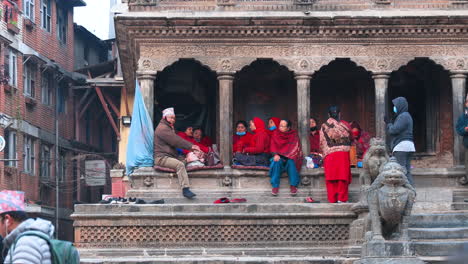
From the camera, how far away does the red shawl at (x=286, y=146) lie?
67.5 feet

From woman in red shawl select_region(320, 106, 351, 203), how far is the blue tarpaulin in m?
3.56

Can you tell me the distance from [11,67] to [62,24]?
5.93m

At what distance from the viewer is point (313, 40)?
2164 centimetres

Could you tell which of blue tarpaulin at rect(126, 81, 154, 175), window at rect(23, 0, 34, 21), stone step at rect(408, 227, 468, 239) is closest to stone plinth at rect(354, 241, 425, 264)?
stone step at rect(408, 227, 468, 239)

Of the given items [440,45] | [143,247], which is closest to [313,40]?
[440,45]

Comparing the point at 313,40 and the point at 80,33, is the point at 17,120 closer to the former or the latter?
the point at 80,33

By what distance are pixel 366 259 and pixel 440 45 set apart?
24.4 feet

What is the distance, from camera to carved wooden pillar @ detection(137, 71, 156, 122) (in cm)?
2122

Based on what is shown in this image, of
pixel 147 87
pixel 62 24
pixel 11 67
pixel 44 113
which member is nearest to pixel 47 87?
pixel 44 113

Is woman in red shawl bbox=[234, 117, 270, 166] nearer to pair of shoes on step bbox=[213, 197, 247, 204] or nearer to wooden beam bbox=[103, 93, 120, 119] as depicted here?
pair of shoes on step bbox=[213, 197, 247, 204]

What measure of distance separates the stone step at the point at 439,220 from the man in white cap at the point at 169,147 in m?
4.77

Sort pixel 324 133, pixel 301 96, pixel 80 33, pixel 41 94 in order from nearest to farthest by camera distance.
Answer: pixel 324 133
pixel 301 96
pixel 41 94
pixel 80 33

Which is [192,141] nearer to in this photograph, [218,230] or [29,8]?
[218,230]

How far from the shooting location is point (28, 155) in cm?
3284
